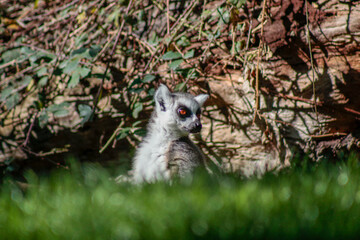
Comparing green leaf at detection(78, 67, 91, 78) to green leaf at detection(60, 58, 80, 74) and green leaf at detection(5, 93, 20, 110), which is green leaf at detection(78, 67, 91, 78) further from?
green leaf at detection(5, 93, 20, 110)

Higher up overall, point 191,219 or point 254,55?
point 254,55

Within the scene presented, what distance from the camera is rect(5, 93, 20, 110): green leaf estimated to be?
13.5 ft

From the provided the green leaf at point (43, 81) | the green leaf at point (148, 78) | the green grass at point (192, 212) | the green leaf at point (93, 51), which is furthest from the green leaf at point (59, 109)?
the green grass at point (192, 212)

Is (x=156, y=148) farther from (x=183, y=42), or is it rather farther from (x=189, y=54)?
(x=183, y=42)

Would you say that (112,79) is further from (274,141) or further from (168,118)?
(274,141)

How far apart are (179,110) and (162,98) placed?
25 cm

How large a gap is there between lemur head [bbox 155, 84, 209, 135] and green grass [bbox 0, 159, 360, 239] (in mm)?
1288

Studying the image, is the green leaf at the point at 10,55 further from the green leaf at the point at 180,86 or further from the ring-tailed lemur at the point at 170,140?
the green leaf at the point at 180,86

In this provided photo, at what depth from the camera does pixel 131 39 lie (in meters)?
4.48

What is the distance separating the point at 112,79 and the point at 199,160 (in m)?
1.44

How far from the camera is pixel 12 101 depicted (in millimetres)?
4117

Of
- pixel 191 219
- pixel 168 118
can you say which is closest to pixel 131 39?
pixel 168 118

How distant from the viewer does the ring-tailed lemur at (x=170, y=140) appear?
11.6 ft

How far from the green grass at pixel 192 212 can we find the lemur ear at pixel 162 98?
4.90 feet
